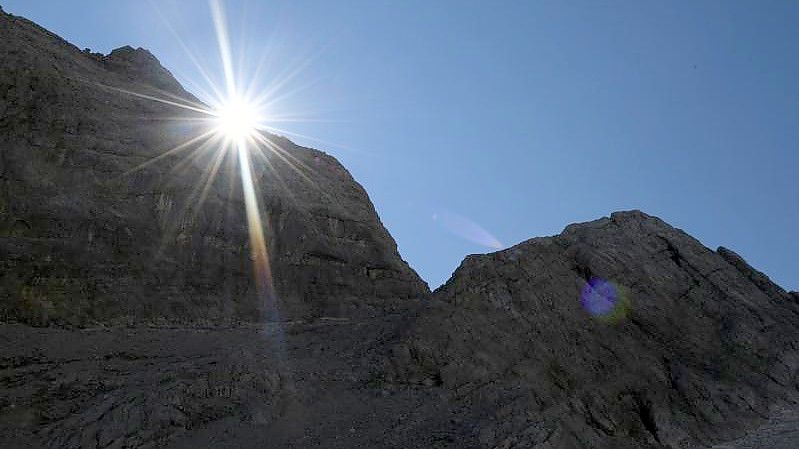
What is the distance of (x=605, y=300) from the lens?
28.0 metres

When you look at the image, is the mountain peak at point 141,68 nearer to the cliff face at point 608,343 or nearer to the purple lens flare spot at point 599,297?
the cliff face at point 608,343

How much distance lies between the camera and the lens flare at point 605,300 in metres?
27.5

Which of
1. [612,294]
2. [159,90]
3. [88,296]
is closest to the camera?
[88,296]

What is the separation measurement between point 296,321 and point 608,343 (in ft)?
46.1

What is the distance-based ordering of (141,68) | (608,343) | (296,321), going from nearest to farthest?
(608,343)
(296,321)
(141,68)

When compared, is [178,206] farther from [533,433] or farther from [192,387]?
[533,433]

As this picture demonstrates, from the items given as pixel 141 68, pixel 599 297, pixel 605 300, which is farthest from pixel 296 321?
pixel 141 68

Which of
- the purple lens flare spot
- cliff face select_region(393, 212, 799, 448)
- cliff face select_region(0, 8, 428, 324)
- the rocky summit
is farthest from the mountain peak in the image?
the purple lens flare spot

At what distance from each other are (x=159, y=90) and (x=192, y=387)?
23066 mm

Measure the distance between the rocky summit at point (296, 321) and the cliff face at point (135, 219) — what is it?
0.10 m

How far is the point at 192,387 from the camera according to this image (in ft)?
70.3

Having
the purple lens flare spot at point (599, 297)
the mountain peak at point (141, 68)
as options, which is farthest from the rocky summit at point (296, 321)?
the mountain peak at point (141, 68)

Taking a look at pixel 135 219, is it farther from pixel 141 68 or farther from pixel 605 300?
pixel 605 300

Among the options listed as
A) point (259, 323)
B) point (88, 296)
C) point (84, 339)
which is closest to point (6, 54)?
point (88, 296)
